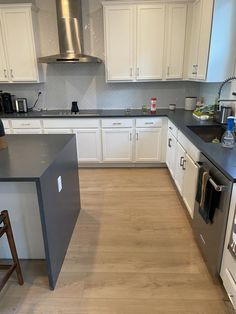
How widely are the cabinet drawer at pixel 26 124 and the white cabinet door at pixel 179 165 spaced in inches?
86.5

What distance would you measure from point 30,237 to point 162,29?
3265mm

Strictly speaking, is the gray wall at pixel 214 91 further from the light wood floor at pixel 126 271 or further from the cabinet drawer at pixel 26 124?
the cabinet drawer at pixel 26 124

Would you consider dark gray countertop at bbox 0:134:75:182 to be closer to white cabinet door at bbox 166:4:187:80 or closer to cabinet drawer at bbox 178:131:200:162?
cabinet drawer at bbox 178:131:200:162

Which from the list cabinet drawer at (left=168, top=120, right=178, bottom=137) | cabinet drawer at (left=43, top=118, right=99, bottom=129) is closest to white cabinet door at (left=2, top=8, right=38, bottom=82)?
cabinet drawer at (left=43, top=118, right=99, bottom=129)

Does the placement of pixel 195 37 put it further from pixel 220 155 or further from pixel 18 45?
pixel 18 45

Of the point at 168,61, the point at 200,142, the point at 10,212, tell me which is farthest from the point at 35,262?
the point at 168,61

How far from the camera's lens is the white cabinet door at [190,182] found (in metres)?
2.16

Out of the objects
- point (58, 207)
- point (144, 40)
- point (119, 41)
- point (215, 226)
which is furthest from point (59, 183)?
point (144, 40)

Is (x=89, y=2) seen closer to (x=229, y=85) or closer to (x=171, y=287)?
(x=229, y=85)

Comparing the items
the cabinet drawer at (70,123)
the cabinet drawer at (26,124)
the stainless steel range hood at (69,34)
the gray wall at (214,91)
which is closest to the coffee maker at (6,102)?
the cabinet drawer at (26,124)

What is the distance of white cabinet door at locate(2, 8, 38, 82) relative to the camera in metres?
3.41

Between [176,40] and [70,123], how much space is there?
204cm

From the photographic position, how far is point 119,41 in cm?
349

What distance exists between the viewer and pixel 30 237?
1.91 m
